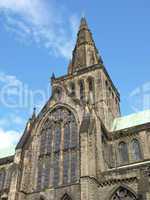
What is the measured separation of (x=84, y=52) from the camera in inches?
2023

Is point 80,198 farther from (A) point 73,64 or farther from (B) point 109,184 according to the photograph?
(A) point 73,64

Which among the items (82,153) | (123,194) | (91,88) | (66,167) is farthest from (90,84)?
(123,194)

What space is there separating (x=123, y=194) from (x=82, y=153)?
5108mm

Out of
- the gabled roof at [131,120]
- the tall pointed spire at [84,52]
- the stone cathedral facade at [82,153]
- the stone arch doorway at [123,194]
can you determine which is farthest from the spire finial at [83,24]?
the stone arch doorway at [123,194]

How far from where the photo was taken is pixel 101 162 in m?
29.0

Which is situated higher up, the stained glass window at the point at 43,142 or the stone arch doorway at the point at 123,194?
the stained glass window at the point at 43,142

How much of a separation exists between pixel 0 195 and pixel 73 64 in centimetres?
2508

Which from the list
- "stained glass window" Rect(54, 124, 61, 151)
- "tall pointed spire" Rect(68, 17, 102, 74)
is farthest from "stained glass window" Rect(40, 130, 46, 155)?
"tall pointed spire" Rect(68, 17, 102, 74)

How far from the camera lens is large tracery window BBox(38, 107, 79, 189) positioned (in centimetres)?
2989

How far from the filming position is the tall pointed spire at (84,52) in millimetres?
49219

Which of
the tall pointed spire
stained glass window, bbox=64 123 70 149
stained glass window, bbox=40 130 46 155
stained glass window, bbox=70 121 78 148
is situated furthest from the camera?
the tall pointed spire

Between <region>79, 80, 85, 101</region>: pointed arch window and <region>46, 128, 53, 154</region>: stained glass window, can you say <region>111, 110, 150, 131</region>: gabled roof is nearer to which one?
<region>79, 80, 85, 101</region>: pointed arch window

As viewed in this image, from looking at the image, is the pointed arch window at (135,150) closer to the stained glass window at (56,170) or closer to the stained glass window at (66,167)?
the stained glass window at (66,167)

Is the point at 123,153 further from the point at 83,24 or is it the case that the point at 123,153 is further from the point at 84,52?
the point at 83,24
